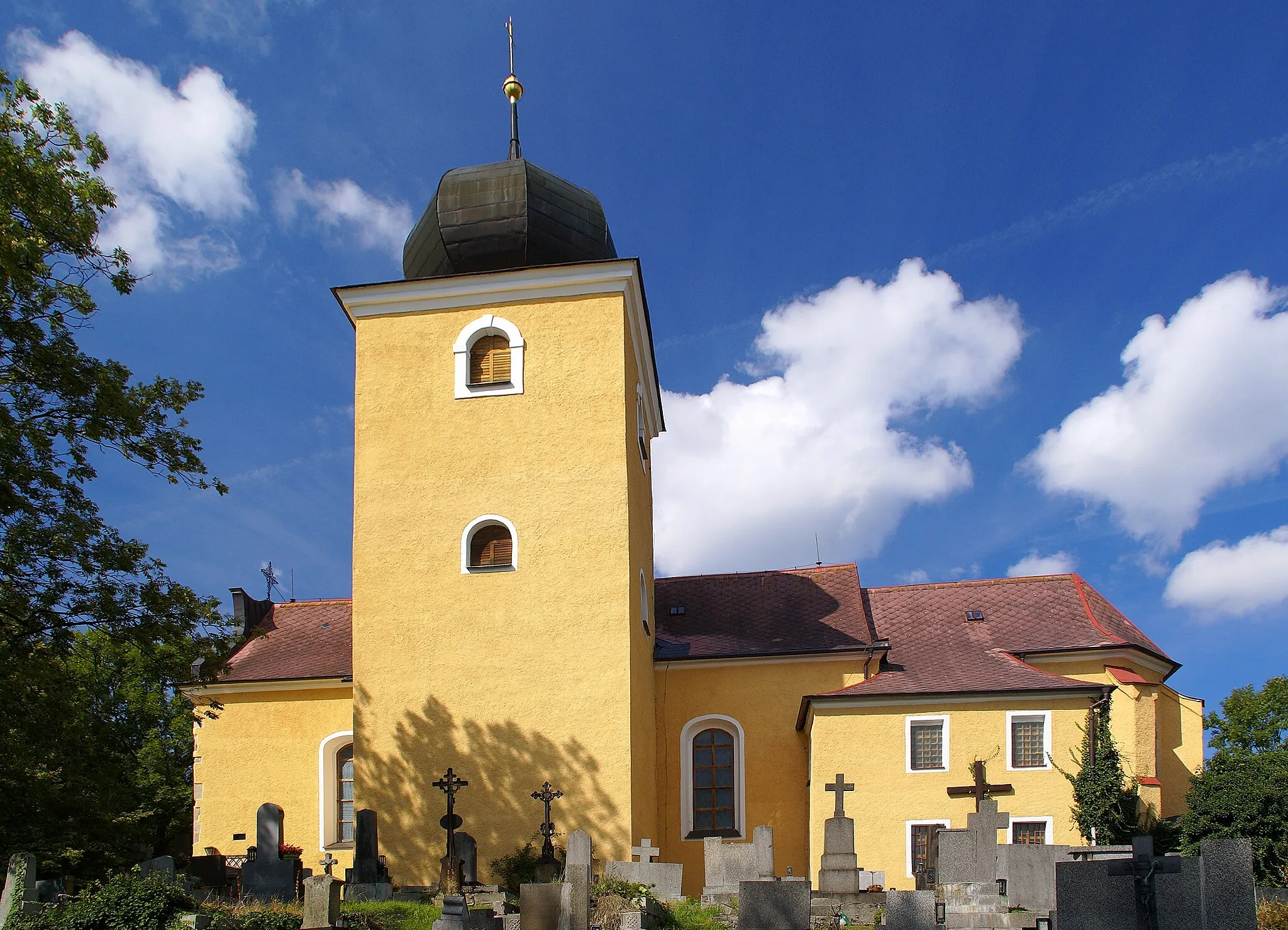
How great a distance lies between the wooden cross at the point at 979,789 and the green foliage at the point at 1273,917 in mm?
5233

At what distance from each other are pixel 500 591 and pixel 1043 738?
9.48 metres

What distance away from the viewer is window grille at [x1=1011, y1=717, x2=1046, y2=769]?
19.0 meters

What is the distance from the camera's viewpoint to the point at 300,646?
2297cm

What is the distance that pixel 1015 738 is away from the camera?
19.2m

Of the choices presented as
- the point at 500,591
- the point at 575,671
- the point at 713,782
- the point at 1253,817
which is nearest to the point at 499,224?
the point at 500,591

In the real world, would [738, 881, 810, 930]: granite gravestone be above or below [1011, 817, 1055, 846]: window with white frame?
above

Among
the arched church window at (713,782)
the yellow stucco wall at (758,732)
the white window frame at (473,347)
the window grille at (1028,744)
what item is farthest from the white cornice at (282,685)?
the window grille at (1028,744)

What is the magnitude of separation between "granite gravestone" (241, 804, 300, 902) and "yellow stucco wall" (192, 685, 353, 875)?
681 centimetres

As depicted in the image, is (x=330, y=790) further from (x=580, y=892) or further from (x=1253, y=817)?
(x=1253, y=817)

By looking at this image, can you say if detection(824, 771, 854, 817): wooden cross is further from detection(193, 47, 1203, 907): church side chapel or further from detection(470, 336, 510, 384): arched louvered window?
detection(470, 336, 510, 384): arched louvered window

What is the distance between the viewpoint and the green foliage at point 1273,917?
1280 cm

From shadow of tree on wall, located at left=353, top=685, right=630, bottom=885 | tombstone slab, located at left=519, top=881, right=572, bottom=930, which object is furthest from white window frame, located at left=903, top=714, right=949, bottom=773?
tombstone slab, located at left=519, top=881, right=572, bottom=930

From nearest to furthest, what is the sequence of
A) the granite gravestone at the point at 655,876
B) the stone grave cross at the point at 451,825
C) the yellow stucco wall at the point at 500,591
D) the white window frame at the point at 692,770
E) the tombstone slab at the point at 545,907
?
the tombstone slab at the point at 545,907, the granite gravestone at the point at 655,876, the stone grave cross at the point at 451,825, the yellow stucco wall at the point at 500,591, the white window frame at the point at 692,770

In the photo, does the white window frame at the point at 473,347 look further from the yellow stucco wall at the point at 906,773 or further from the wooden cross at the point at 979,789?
the wooden cross at the point at 979,789
